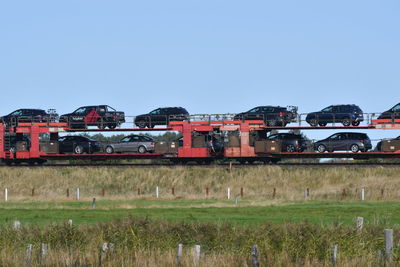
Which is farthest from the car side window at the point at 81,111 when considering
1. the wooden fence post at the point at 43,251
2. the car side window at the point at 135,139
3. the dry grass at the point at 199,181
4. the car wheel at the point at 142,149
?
the wooden fence post at the point at 43,251

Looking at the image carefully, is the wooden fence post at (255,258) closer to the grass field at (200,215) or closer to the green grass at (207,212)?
the grass field at (200,215)

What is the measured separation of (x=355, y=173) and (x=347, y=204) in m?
10.6

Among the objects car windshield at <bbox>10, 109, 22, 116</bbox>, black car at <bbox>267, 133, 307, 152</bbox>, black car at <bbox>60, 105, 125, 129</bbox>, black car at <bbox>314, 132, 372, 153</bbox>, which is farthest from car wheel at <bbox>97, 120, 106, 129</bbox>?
black car at <bbox>314, 132, 372, 153</bbox>

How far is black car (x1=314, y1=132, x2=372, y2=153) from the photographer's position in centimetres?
5428

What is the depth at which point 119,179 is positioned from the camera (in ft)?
180

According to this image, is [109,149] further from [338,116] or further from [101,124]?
[338,116]

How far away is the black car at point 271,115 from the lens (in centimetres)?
5697

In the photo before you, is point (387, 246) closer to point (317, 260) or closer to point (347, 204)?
point (317, 260)

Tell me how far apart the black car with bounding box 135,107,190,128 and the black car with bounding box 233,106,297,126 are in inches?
165

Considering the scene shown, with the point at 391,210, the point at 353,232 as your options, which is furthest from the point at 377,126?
the point at 353,232

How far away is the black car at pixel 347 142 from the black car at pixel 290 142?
1633mm

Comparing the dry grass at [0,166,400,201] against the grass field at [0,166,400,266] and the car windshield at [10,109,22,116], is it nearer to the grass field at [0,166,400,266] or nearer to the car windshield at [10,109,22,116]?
the grass field at [0,166,400,266]

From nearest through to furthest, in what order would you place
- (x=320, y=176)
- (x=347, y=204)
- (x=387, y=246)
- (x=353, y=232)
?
(x=387, y=246) < (x=353, y=232) < (x=347, y=204) < (x=320, y=176)

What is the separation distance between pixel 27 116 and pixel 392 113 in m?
26.9
